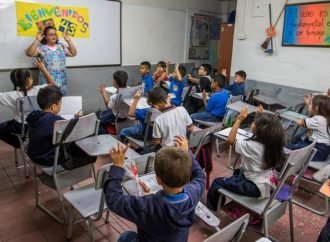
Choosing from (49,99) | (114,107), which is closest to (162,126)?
(49,99)

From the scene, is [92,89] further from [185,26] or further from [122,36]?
[185,26]

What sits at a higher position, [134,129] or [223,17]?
[223,17]

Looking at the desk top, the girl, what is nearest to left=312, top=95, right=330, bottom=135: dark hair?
Answer: the girl

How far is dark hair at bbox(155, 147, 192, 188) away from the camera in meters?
1.10

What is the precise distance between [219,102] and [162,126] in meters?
1.37

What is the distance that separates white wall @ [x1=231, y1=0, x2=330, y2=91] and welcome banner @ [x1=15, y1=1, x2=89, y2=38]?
107 inches

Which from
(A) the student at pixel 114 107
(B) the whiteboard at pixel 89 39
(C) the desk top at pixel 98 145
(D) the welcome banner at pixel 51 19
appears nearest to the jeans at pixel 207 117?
(A) the student at pixel 114 107

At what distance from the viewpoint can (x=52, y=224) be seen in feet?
7.13

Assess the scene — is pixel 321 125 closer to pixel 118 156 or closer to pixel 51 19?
pixel 118 156

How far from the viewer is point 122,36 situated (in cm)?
508

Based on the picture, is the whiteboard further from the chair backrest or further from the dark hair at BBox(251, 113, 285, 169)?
the chair backrest

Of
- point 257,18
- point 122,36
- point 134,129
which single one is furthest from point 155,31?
point 134,129

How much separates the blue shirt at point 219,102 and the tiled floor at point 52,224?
51.5 inches

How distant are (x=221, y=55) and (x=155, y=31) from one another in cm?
141
